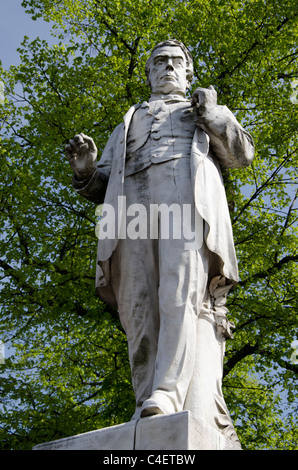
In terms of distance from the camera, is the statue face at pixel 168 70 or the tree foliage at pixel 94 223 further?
the tree foliage at pixel 94 223

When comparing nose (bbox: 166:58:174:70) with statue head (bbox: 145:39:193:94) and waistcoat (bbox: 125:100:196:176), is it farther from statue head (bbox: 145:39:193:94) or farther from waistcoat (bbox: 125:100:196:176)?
waistcoat (bbox: 125:100:196:176)

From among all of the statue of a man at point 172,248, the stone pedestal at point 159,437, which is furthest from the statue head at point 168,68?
the stone pedestal at point 159,437

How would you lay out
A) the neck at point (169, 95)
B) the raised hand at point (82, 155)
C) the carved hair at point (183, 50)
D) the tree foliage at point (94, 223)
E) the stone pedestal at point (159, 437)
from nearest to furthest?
the stone pedestal at point (159, 437) → the raised hand at point (82, 155) → the neck at point (169, 95) → the carved hair at point (183, 50) → the tree foliage at point (94, 223)

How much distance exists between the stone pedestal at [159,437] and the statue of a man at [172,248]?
Answer: 0.14 metres

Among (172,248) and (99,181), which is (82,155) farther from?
(172,248)

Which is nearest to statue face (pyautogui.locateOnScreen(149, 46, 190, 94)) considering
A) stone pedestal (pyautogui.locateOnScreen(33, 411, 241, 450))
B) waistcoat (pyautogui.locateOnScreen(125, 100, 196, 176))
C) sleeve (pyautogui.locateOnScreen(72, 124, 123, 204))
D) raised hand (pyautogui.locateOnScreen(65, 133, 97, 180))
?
waistcoat (pyautogui.locateOnScreen(125, 100, 196, 176))

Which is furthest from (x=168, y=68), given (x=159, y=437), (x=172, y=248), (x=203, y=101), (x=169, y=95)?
(x=159, y=437)

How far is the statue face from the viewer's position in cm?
631

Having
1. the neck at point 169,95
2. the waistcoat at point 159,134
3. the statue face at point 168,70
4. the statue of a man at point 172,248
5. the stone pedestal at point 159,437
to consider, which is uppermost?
the statue face at point 168,70

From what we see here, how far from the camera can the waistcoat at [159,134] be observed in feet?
18.5

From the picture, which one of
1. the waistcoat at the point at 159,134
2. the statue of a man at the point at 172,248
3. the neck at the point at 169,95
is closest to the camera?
the statue of a man at the point at 172,248

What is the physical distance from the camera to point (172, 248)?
518 cm

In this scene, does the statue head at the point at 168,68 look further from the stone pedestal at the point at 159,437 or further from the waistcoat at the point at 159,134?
the stone pedestal at the point at 159,437

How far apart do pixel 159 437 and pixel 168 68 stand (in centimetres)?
327
